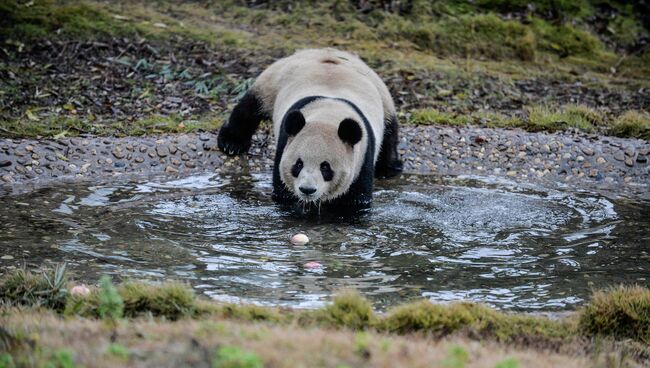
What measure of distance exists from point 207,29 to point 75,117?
526 centimetres

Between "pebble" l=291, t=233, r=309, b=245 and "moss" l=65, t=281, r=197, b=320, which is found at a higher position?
"moss" l=65, t=281, r=197, b=320

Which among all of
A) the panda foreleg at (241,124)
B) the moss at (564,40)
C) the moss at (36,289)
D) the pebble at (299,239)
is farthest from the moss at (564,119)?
the moss at (36,289)

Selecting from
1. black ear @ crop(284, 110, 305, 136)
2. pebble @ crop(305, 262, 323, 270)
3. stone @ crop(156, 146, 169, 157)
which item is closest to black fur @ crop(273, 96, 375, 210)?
black ear @ crop(284, 110, 305, 136)

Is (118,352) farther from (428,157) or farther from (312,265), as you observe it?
(428,157)

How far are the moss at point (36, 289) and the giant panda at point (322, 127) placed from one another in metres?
3.08

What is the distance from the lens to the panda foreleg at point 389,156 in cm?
1132

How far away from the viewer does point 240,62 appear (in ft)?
49.0

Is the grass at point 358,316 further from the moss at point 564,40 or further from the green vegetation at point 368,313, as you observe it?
the moss at point 564,40

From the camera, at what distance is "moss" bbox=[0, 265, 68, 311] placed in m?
5.73

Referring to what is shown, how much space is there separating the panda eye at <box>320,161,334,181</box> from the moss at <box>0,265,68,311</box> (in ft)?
11.3

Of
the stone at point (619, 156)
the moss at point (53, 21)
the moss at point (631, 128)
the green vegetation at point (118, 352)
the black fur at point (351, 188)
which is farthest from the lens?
the moss at point (53, 21)

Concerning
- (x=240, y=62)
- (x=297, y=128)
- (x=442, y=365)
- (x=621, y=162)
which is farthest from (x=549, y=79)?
(x=442, y=365)

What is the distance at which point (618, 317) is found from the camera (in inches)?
233

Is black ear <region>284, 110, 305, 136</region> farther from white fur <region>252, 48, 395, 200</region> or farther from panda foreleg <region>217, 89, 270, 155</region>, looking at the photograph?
panda foreleg <region>217, 89, 270, 155</region>
